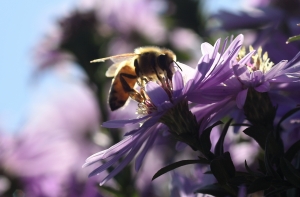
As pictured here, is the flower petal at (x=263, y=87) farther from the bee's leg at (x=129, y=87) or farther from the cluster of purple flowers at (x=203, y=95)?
the bee's leg at (x=129, y=87)

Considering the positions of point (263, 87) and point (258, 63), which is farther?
point (258, 63)

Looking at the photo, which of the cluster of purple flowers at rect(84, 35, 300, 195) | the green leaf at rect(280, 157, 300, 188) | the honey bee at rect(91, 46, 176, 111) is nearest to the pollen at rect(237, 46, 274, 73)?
the cluster of purple flowers at rect(84, 35, 300, 195)

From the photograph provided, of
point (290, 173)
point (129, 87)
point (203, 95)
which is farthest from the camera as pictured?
point (129, 87)

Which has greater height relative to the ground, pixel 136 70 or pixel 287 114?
pixel 287 114

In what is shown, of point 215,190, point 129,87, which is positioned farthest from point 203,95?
point 129,87

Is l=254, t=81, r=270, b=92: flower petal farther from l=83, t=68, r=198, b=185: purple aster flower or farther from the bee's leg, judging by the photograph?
the bee's leg

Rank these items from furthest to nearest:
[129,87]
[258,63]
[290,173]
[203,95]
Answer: [129,87] → [258,63] → [203,95] → [290,173]

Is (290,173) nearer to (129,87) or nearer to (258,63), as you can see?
(258,63)
